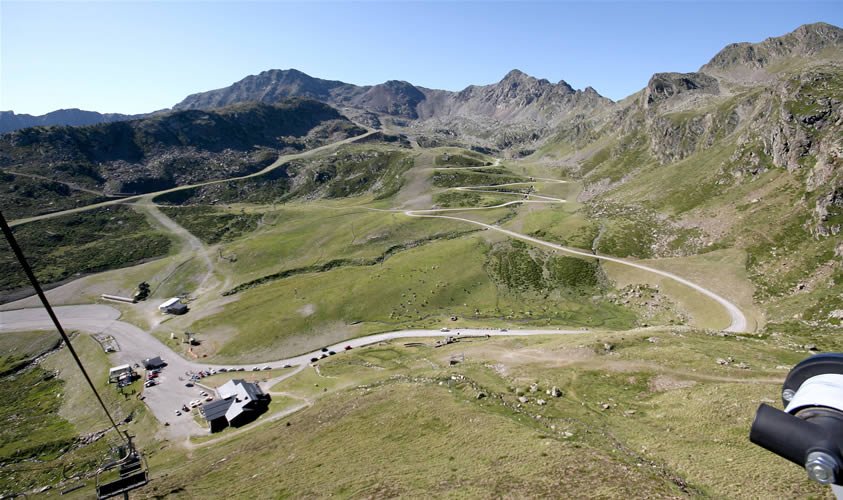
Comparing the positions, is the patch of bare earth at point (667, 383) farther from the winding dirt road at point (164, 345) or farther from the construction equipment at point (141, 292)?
the construction equipment at point (141, 292)

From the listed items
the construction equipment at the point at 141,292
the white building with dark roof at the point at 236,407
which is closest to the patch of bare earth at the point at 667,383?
the white building with dark roof at the point at 236,407

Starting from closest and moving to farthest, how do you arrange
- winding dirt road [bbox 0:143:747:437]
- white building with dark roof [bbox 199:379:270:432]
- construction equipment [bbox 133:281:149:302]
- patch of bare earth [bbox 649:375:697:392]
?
patch of bare earth [bbox 649:375:697:392] < white building with dark roof [bbox 199:379:270:432] < winding dirt road [bbox 0:143:747:437] < construction equipment [bbox 133:281:149:302]

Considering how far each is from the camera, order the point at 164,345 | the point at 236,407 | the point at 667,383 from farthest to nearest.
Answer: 1. the point at 164,345
2. the point at 236,407
3. the point at 667,383

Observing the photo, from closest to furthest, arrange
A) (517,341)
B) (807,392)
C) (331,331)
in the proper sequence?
(807,392) < (517,341) < (331,331)

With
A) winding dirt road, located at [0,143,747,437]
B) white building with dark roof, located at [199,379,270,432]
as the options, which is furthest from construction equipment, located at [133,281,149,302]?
white building with dark roof, located at [199,379,270,432]

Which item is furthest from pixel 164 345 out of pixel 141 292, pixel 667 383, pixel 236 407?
pixel 667 383

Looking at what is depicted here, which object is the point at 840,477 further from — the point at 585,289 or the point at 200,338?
the point at 200,338

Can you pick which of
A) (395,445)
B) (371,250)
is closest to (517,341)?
(395,445)

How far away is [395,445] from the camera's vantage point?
37625 mm

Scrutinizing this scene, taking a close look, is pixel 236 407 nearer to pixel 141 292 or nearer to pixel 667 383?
pixel 667 383

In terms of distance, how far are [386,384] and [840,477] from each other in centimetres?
5450

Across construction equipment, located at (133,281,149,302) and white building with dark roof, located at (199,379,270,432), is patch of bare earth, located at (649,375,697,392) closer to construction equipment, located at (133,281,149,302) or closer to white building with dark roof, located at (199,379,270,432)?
white building with dark roof, located at (199,379,270,432)

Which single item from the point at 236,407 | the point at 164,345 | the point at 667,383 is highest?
the point at 667,383

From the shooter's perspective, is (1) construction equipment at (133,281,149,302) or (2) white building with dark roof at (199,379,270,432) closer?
(2) white building with dark roof at (199,379,270,432)
